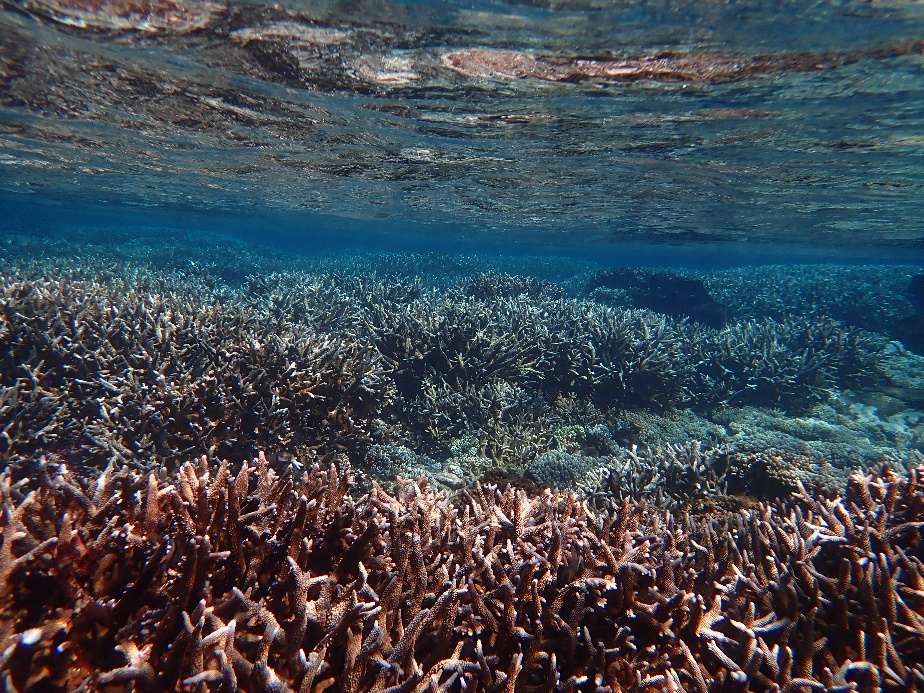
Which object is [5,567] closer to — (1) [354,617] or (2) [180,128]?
(1) [354,617]

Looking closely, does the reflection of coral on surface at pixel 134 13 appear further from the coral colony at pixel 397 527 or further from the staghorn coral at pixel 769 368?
the staghorn coral at pixel 769 368

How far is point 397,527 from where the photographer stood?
3.10m

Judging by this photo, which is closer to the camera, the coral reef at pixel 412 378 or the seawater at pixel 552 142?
the coral reef at pixel 412 378

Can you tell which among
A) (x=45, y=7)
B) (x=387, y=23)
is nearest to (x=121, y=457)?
(x=387, y=23)

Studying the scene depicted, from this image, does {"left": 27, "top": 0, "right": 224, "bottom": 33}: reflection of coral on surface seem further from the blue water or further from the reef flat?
the reef flat

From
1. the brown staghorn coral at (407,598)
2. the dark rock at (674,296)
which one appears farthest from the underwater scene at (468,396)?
the dark rock at (674,296)

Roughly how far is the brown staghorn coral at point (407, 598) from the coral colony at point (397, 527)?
1 centimetres

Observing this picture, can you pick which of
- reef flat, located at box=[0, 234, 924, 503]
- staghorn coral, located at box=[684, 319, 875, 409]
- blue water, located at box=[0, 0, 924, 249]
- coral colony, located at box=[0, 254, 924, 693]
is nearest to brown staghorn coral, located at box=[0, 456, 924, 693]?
coral colony, located at box=[0, 254, 924, 693]

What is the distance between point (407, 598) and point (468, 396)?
5769 millimetres

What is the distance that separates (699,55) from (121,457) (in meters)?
10.7

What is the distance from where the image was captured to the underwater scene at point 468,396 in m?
2.30

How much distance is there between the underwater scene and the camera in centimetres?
230

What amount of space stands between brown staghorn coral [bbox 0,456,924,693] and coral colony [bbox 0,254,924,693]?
0.05 ft

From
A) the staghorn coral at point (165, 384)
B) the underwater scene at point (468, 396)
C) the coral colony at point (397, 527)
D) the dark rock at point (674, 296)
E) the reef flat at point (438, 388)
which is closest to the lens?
the coral colony at point (397, 527)
